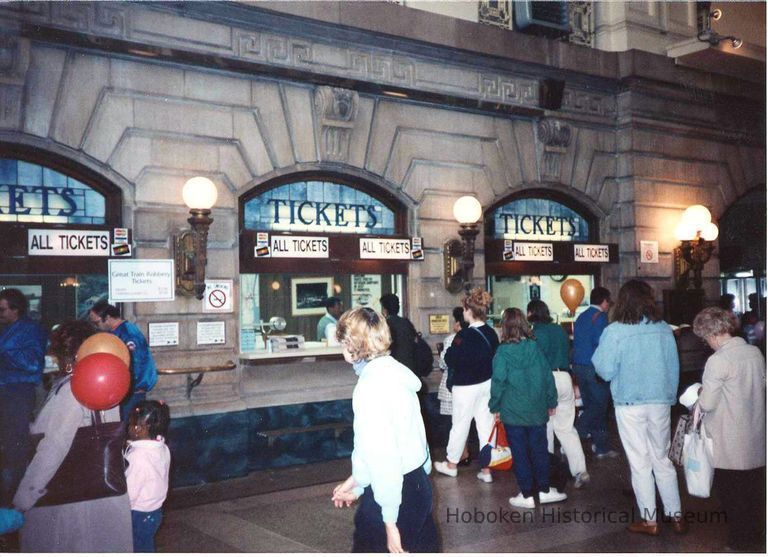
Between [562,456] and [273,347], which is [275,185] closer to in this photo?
[273,347]

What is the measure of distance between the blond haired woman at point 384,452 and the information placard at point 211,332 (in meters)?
4.65

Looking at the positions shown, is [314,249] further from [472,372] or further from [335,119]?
[472,372]

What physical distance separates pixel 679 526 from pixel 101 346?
4.62 m

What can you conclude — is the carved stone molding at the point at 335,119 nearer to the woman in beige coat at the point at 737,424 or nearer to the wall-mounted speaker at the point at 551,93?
the wall-mounted speaker at the point at 551,93

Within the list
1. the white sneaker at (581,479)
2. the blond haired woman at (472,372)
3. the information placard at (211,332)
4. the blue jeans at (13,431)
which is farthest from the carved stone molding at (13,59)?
the white sneaker at (581,479)

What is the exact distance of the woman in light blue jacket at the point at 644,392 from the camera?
589cm

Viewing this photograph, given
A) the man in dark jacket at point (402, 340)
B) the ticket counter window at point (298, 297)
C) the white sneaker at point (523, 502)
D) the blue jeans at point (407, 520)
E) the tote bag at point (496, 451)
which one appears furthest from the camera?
the ticket counter window at point (298, 297)

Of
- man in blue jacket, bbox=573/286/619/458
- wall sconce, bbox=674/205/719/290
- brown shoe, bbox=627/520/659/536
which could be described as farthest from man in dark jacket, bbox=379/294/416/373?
wall sconce, bbox=674/205/719/290

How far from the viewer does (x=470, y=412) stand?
809cm

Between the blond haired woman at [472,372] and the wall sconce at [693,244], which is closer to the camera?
the blond haired woman at [472,372]

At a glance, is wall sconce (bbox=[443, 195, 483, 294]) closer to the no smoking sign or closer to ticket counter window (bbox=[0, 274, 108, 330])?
the no smoking sign

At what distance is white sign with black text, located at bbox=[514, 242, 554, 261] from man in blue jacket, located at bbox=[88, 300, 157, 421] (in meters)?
5.54

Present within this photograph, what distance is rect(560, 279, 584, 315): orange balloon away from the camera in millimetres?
10844

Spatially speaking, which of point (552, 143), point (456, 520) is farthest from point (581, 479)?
point (552, 143)
